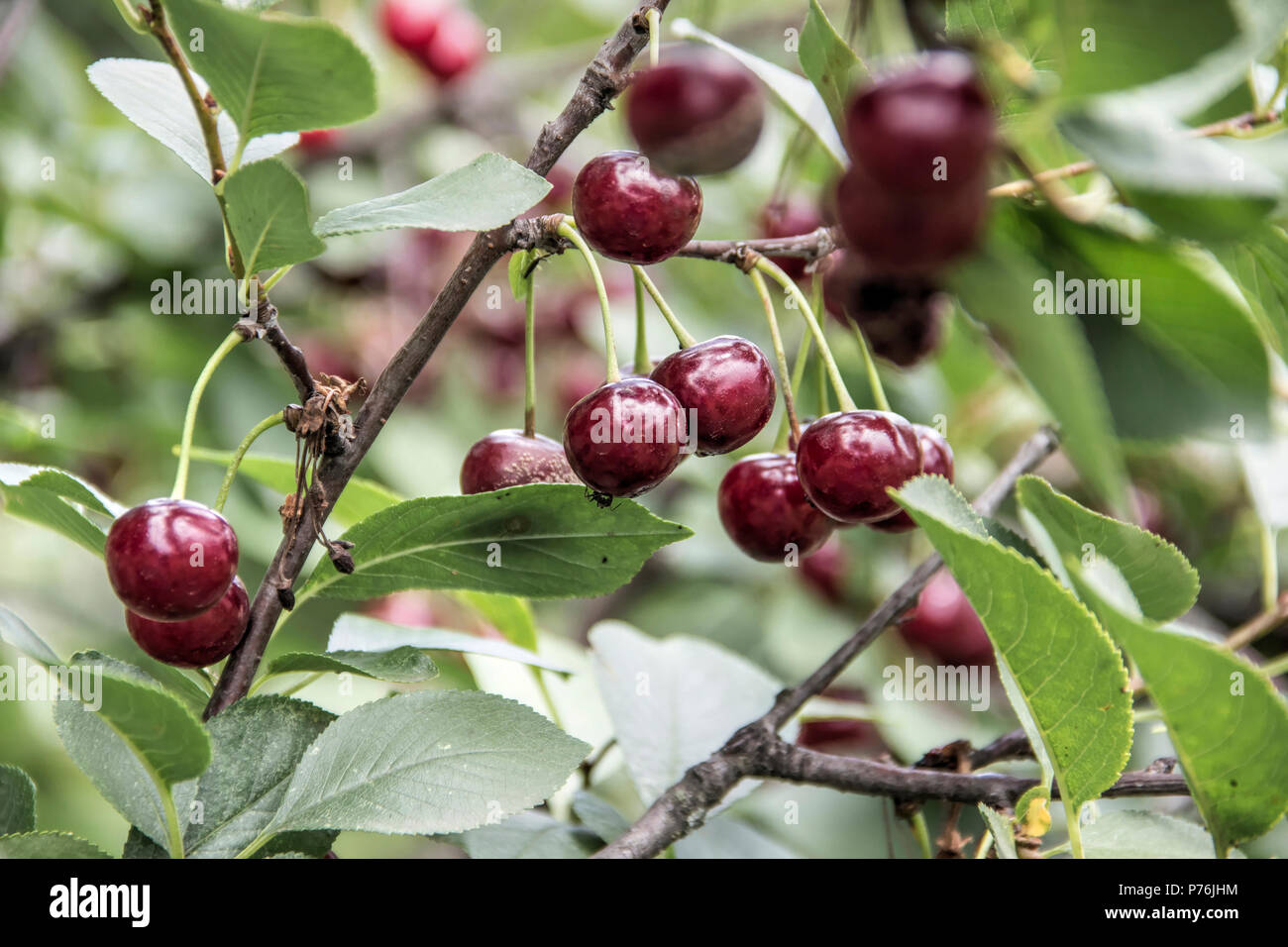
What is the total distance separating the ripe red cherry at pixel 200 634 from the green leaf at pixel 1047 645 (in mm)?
536

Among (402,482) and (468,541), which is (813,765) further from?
(402,482)

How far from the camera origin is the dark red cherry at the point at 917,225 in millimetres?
489

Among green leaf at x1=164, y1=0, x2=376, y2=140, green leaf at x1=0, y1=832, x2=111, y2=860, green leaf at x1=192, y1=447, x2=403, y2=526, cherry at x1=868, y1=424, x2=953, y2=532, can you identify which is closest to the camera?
green leaf at x1=164, y1=0, x2=376, y2=140

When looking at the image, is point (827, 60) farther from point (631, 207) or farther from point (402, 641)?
point (402, 641)

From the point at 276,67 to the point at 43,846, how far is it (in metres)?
0.57

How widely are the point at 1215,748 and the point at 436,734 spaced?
1.88 ft

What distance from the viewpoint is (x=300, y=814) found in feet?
2.73

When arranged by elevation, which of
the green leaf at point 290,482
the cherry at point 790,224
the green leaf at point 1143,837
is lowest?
the green leaf at point 1143,837

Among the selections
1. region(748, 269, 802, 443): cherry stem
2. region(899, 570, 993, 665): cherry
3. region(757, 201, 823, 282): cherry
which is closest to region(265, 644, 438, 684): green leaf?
region(748, 269, 802, 443): cherry stem

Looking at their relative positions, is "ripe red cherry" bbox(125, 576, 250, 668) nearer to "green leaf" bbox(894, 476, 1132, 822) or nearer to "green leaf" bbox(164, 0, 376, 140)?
"green leaf" bbox(164, 0, 376, 140)

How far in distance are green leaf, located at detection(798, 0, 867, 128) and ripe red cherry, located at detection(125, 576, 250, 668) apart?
58 centimetres

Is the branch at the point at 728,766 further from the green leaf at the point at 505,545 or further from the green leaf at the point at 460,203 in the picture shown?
the green leaf at the point at 460,203

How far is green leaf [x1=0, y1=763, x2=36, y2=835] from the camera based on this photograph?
0.89m

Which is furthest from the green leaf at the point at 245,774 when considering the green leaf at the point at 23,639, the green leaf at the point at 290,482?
the green leaf at the point at 290,482
